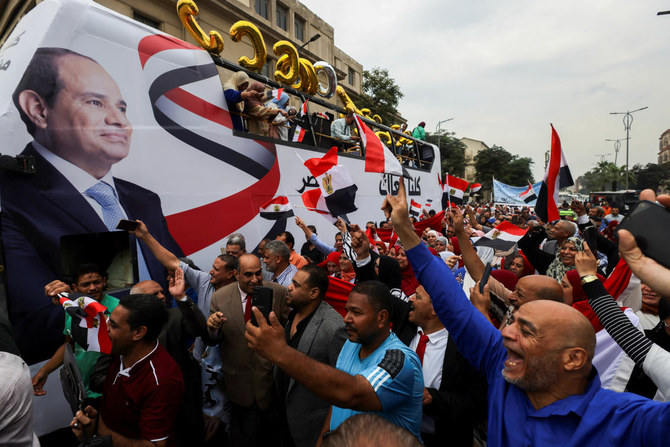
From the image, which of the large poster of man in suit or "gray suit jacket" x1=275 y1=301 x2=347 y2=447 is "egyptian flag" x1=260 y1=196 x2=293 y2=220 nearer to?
the large poster of man in suit

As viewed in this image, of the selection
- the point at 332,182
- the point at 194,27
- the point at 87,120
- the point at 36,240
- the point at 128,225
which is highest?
the point at 194,27

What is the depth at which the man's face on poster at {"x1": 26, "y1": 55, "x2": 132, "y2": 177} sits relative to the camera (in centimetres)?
346

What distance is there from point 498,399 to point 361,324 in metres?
0.75

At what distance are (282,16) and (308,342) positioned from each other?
1090 inches

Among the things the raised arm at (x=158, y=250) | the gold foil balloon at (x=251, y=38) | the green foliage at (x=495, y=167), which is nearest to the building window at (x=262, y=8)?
the gold foil balloon at (x=251, y=38)

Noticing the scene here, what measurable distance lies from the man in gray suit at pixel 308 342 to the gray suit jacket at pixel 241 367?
20cm

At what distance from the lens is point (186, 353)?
286cm

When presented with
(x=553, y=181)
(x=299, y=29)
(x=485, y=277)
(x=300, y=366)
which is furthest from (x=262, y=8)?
(x=300, y=366)

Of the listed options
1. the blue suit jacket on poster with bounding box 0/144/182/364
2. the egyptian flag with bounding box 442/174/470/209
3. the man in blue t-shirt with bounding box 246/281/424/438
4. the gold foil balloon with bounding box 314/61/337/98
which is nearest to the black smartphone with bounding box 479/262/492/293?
the man in blue t-shirt with bounding box 246/281/424/438

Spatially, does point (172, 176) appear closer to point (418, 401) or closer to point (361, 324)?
point (361, 324)

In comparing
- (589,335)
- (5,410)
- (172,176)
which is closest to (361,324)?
(589,335)

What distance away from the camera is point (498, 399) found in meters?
1.65

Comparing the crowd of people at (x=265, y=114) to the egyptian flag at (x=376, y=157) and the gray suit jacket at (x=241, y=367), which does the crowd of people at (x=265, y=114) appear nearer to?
the egyptian flag at (x=376, y=157)

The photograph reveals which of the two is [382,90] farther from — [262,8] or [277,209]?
[277,209]
